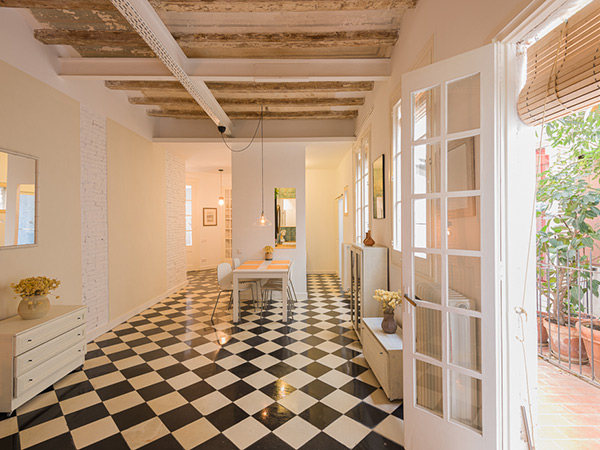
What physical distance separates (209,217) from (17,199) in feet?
21.8

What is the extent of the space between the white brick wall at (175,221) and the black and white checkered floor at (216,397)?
243 centimetres

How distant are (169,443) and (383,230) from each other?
297cm

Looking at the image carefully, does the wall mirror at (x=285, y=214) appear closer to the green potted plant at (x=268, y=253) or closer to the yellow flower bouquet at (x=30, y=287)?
the green potted plant at (x=268, y=253)

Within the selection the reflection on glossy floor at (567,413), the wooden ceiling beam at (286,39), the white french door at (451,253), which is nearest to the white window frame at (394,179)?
the wooden ceiling beam at (286,39)

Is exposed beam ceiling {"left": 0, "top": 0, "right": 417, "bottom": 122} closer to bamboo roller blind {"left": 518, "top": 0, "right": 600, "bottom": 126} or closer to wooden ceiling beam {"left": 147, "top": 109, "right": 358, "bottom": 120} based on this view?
wooden ceiling beam {"left": 147, "top": 109, "right": 358, "bottom": 120}

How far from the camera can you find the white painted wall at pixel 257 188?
604 centimetres

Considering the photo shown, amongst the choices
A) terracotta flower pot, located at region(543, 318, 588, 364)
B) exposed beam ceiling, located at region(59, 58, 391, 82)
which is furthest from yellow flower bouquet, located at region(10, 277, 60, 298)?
terracotta flower pot, located at region(543, 318, 588, 364)

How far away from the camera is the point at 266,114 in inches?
224

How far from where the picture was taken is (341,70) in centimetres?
353

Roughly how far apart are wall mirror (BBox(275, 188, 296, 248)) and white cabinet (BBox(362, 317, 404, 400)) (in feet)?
11.3

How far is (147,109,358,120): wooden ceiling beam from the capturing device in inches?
218

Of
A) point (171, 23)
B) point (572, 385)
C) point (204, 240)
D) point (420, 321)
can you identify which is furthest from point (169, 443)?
point (204, 240)

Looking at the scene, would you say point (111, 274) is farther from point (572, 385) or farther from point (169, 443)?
point (572, 385)

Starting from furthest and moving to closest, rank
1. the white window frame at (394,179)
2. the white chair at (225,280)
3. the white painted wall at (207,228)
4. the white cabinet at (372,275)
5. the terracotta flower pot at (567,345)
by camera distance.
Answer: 1. the white painted wall at (207,228)
2. the white chair at (225,280)
3. the white cabinet at (372,275)
4. the white window frame at (394,179)
5. the terracotta flower pot at (567,345)
